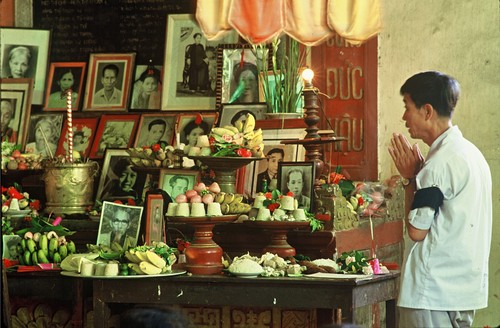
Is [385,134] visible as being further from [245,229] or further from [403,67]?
[245,229]

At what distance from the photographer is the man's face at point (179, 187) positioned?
6.59 meters

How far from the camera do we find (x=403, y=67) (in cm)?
718

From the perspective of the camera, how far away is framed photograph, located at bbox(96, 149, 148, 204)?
725 centimetres

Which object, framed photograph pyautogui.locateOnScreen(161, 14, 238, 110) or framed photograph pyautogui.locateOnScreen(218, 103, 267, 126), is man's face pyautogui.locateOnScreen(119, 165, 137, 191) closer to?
framed photograph pyautogui.locateOnScreen(161, 14, 238, 110)

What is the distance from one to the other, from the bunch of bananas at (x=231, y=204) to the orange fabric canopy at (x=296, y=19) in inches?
69.6

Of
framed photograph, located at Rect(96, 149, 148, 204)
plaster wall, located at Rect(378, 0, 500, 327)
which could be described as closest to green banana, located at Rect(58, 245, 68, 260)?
framed photograph, located at Rect(96, 149, 148, 204)

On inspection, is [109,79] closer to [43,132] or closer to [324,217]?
[43,132]

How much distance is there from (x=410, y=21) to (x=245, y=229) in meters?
2.07

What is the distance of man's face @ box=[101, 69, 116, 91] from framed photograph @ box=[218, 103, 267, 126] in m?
1.09

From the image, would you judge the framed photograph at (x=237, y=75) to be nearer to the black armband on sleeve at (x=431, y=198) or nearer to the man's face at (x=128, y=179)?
the man's face at (x=128, y=179)

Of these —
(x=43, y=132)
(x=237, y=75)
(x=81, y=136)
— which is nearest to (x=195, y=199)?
(x=237, y=75)

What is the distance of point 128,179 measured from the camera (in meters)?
7.32

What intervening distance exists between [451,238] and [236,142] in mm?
1884

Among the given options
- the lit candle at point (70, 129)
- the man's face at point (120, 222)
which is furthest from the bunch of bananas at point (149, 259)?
the lit candle at point (70, 129)
